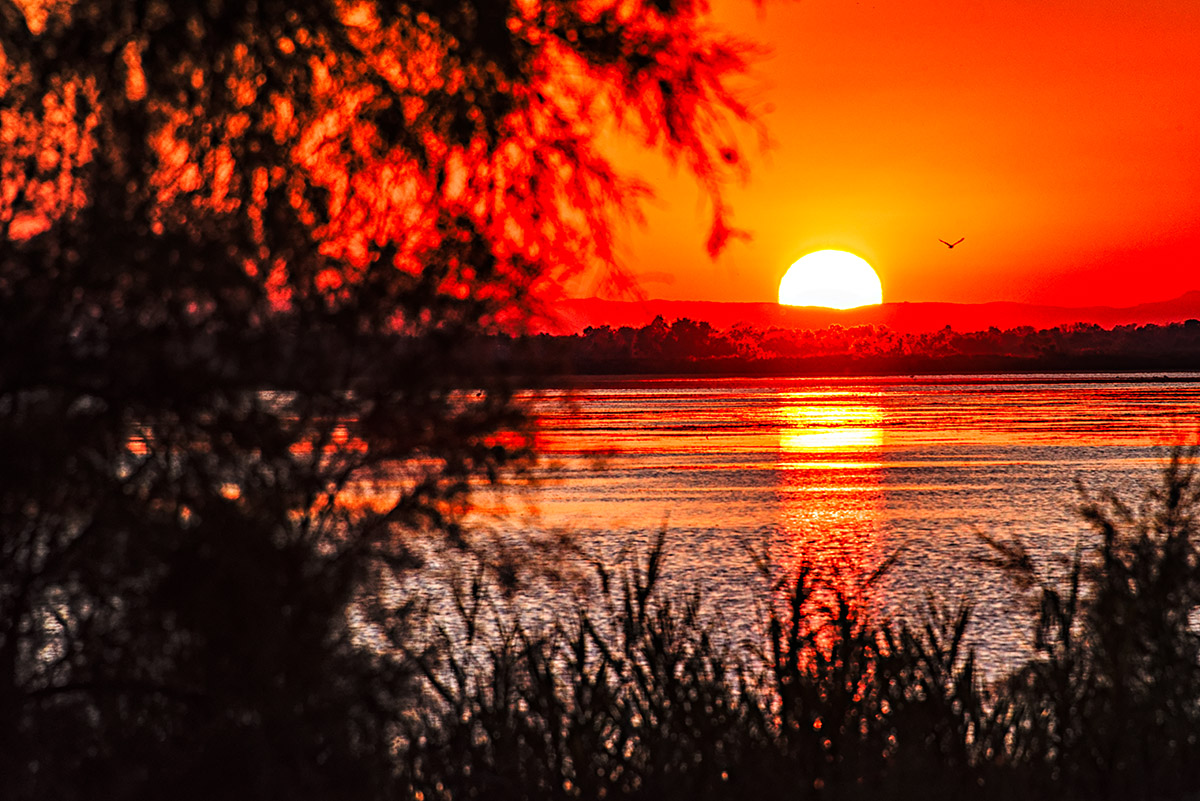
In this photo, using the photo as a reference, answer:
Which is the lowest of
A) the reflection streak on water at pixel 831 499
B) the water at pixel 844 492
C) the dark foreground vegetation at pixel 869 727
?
the reflection streak on water at pixel 831 499

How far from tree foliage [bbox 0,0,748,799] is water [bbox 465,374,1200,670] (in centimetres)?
81

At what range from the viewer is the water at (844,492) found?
11688mm

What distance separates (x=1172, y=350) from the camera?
493 feet

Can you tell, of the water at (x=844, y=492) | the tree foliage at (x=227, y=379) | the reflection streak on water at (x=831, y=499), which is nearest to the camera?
the tree foliage at (x=227, y=379)

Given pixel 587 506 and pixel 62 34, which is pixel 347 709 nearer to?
pixel 62 34

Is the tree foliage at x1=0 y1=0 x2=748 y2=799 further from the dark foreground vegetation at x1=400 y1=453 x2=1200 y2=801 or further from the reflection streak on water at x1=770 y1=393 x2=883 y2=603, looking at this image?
the reflection streak on water at x1=770 y1=393 x2=883 y2=603

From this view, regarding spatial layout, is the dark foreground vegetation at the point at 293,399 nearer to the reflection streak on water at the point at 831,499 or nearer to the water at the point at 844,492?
the water at the point at 844,492

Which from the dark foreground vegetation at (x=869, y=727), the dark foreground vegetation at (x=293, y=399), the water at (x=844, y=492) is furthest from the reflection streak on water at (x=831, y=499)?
the dark foreground vegetation at (x=293, y=399)

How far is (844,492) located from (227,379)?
17752 mm

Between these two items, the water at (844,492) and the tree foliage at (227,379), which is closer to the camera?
the tree foliage at (227,379)

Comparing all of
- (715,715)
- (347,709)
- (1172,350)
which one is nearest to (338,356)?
(347,709)

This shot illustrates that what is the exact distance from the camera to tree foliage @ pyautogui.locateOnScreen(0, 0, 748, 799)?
4828mm

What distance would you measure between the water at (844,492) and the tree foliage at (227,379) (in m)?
0.81

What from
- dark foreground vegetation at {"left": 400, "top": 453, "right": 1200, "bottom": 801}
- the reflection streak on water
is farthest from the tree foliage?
the reflection streak on water
